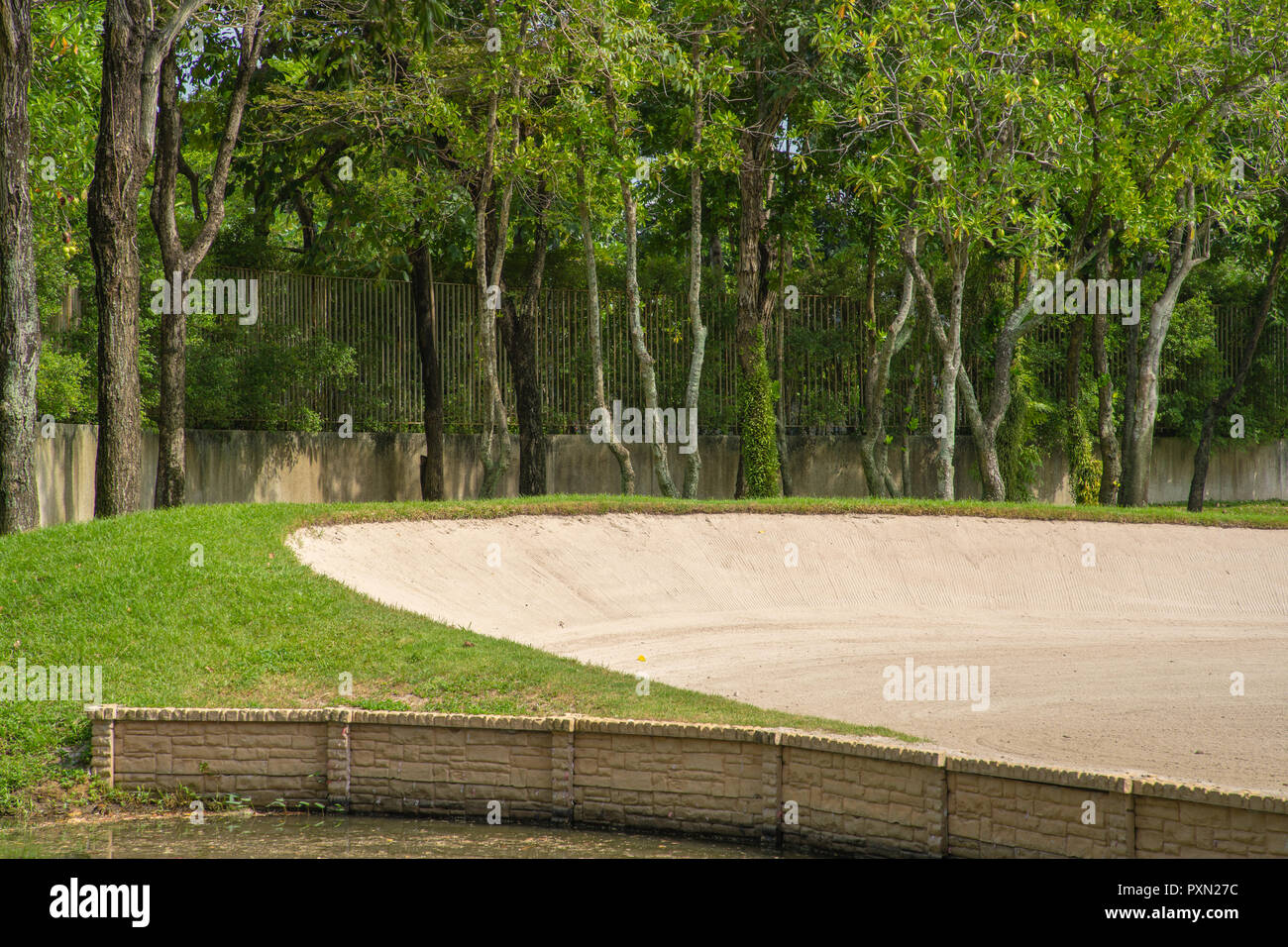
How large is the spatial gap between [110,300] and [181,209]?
61.4ft

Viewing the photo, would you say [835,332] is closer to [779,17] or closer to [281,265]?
[779,17]

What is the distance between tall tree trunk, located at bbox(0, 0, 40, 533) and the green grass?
1326mm

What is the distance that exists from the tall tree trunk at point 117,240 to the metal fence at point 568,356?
5.91m

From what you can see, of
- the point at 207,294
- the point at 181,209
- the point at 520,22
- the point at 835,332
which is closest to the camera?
the point at 520,22

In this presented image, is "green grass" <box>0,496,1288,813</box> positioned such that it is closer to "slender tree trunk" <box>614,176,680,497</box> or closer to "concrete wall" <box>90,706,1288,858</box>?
"concrete wall" <box>90,706,1288,858</box>

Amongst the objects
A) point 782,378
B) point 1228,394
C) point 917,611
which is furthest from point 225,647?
point 1228,394

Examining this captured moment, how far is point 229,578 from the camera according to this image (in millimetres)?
11852

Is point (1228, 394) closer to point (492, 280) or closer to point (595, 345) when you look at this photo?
point (595, 345)

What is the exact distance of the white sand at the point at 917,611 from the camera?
9.81 meters

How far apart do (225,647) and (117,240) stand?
6955mm

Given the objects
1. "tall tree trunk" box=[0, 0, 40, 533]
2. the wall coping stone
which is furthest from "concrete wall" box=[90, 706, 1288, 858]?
"tall tree trunk" box=[0, 0, 40, 533]

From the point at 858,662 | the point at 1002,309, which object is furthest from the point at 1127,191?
the point at 858,662

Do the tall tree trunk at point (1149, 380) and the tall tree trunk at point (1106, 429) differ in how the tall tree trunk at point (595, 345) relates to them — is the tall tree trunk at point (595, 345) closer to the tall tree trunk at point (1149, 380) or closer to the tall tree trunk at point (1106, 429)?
the tall tree trunk at point (1149, 380)

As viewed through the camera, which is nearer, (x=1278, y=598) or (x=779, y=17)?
(x=1278, y=598)
